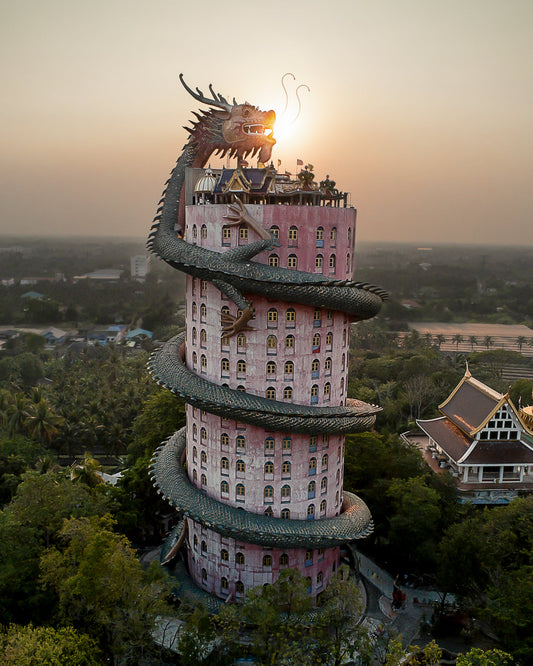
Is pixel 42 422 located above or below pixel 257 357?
below

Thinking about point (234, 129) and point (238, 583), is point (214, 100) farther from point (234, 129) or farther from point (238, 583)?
point (238, 583)

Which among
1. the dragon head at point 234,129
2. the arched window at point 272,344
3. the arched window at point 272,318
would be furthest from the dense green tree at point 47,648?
the dragon head at point 234,129

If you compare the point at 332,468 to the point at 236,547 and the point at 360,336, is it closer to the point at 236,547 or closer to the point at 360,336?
the point at 236,547

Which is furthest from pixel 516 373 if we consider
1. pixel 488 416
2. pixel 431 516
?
pixel 431 516

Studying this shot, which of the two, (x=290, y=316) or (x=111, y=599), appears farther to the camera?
(x=290, y=316)

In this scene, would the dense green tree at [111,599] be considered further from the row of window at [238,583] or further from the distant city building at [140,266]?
the distant city building at [140,266]

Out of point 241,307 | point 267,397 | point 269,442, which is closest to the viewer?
point 241,307

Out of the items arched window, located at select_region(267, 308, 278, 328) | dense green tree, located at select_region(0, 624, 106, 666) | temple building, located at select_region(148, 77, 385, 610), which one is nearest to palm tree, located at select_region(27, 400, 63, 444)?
temple building, located at select_region(148, 77, 385, 610)

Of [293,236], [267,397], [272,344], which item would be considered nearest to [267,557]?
[267,397]
